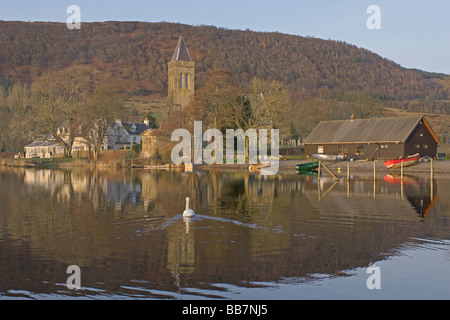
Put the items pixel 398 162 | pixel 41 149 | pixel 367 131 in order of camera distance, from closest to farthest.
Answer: pixel 398 162, pixel 367 131, pixel 41 149

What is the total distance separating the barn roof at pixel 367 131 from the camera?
69125mm

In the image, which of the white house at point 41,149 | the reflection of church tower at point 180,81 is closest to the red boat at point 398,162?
the reflection of church tower at point 180,81

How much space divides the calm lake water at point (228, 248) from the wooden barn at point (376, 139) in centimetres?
4034

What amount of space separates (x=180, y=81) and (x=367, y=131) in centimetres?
6418

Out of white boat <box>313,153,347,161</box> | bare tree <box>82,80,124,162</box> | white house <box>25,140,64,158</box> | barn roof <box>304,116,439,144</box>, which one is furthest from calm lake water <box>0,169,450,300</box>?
white house <box>25,140,64,158</box>

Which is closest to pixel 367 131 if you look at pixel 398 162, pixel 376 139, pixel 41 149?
pixel 376 139

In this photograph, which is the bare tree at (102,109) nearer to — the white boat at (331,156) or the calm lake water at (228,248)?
the white boat at (331,156)

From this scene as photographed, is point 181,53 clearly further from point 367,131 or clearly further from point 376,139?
point 376,139

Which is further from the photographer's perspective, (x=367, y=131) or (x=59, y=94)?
(x=59, y=94)

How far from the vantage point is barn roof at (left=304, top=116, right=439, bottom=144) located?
227ft

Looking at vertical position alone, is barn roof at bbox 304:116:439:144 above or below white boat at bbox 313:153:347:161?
above

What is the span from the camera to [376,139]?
2800 inches

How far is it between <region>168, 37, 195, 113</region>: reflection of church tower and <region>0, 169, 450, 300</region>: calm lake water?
97144mm

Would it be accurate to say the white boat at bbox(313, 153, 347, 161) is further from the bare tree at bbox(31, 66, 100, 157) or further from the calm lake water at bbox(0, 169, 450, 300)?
the bare tree at bbox(31, 66, 100, 157)
